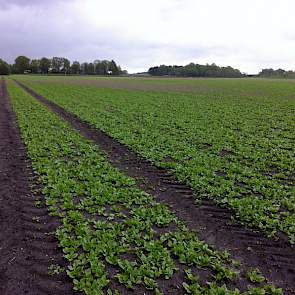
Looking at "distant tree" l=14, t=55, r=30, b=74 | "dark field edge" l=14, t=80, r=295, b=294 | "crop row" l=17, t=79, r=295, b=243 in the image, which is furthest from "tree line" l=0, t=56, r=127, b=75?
"dark field edge" l=14, t=80, r=295, b=294

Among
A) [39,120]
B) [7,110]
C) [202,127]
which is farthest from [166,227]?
[7,110]

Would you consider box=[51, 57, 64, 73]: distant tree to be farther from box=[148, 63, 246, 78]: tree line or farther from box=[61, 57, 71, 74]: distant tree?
box=[148, 63, 246, 78]: tree line

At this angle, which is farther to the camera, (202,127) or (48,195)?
(202,127)

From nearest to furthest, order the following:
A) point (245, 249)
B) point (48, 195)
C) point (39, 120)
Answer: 1. point (245, 249)
2. point (48, 195)
3. point (39, 120)

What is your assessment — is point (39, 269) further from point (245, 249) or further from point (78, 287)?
point (245, 249)

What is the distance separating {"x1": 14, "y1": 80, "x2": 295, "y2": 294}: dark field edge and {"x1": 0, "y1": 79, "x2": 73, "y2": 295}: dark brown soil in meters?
3.21

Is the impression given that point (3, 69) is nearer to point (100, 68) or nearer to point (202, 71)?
point (100, 68)

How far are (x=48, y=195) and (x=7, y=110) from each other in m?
21.6

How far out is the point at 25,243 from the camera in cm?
674

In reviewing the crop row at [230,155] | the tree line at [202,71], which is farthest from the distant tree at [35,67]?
the crop row at [230,155]

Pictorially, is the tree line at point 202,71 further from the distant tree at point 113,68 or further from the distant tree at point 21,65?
the distant tree at point 21,65

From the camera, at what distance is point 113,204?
8602 millimetres

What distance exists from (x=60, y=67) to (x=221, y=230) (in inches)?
7851

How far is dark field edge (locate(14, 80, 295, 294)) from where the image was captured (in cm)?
605
